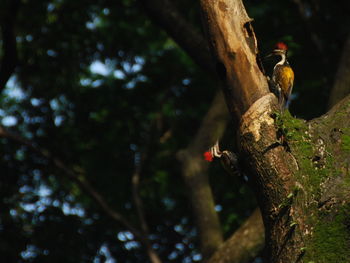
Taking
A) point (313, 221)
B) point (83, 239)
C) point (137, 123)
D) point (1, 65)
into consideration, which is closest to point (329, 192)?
point (313, 221)

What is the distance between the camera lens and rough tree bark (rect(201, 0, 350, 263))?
10.4ft

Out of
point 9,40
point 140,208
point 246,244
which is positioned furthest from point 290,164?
point 140,208

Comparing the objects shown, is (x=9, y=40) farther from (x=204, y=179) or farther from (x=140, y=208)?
(x=140, y=208)

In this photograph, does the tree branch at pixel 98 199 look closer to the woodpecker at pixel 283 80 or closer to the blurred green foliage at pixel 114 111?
the blurred green foliage at pixel 114 111

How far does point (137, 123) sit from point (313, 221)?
652 cm

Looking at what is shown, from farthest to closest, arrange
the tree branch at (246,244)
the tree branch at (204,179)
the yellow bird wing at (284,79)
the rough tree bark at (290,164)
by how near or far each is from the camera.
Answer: the tree branch at (204,179), the tree branch at (246,244), the yellow bird wing at (284,79), the rough tree bark at (290,164)

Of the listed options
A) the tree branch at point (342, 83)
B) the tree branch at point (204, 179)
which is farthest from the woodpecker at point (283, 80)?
the tree branch at point (204, 179)

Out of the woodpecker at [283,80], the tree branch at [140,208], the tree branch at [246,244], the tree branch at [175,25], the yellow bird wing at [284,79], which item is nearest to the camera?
the woodpecker at [283,80]

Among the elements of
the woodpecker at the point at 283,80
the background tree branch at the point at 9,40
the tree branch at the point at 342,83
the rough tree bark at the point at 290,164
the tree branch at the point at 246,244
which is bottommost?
the rough tree bark at the point at 290,164

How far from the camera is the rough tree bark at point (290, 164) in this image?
3182mm

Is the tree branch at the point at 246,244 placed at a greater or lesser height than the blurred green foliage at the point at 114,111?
lesser

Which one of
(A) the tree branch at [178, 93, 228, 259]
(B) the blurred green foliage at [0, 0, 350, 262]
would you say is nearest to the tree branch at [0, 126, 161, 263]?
(B) the blurred green foliage at [0, 0, 350, 262]

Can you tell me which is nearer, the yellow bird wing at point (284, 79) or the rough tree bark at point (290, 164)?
the rough tree bark at point (290, 164)

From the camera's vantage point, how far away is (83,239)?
27.3 feet
